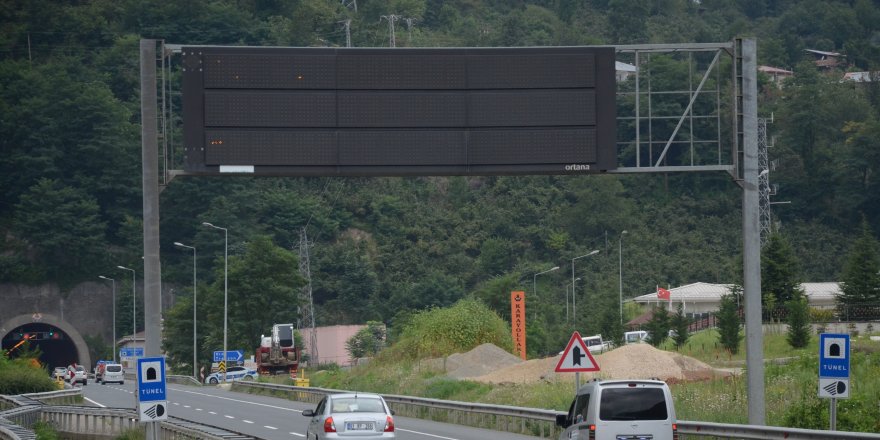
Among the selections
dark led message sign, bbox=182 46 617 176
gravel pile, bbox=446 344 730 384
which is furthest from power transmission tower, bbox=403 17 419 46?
dark led message sign, bbox=182 46 617 176

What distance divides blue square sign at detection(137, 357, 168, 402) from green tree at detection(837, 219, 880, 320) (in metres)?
54.9

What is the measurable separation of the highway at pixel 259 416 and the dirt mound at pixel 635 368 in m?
8.40

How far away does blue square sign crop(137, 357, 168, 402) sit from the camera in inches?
1019

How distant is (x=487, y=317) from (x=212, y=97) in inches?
1793

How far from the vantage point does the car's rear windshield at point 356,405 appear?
26984mm

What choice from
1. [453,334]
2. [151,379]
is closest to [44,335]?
[453,334]

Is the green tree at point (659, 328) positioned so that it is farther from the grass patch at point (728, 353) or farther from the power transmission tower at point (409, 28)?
the power transmission tower at point (409, 28)

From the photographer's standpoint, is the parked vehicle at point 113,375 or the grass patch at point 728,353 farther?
the parked vehicle at point 113,375

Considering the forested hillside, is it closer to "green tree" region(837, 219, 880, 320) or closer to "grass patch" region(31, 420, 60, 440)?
"green tree" region(837, 219, 880, 320)

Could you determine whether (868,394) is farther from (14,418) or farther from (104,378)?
(104,378)

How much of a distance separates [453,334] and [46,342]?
6877 centimetres

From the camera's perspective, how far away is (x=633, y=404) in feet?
74.9

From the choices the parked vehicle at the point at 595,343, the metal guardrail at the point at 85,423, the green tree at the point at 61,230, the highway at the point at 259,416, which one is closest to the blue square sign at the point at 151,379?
the metal guardrail at the point at 85,423

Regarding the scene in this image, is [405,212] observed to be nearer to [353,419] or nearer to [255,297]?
[255,297]
